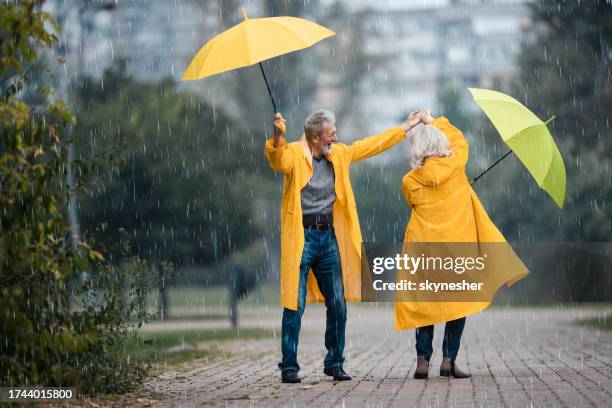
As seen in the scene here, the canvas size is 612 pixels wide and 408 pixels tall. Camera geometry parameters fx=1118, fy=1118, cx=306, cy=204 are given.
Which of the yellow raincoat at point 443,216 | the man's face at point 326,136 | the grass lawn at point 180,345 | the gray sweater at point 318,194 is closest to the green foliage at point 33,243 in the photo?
the grass lawn at point 180,345

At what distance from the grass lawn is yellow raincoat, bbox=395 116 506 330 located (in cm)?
197

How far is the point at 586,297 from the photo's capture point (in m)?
26.5

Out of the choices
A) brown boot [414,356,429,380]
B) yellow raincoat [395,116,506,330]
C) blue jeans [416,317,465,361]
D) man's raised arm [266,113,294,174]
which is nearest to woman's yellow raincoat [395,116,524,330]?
yellow raincoat [395,116,506,330]

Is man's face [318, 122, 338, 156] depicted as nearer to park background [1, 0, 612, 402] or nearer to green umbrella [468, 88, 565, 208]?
green umbrella [468, 88, 565, 208]

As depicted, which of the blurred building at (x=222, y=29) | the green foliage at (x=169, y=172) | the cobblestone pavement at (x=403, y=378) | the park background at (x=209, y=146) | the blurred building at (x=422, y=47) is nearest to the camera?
the cobblestone pavement at (x=403, y=378)

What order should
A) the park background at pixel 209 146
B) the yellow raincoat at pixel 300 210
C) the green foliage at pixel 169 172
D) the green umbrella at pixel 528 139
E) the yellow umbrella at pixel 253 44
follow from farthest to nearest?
the green foliage at pixel 169 172, the park background at pixel 209 146, the yellow raincoat at pixel 300 210, the green umbrella at pixel 528 139, the yellow umbrella at pixel 253 44

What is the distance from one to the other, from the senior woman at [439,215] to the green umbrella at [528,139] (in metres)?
0.44

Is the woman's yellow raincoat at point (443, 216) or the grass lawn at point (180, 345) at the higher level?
the woman's yellow raincoat at point (443, 216)

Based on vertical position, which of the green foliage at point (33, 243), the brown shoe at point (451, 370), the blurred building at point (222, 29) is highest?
the blurred building at point (222, 29)

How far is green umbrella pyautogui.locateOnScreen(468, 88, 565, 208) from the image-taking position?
8.02m

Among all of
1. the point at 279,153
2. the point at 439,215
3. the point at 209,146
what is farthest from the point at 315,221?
the point at 209,146

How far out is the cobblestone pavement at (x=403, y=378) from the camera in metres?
7.04

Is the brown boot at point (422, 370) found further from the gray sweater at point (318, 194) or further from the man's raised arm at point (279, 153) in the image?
the man's raised arm at point (279, 153)

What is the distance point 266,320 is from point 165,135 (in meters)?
4.45
